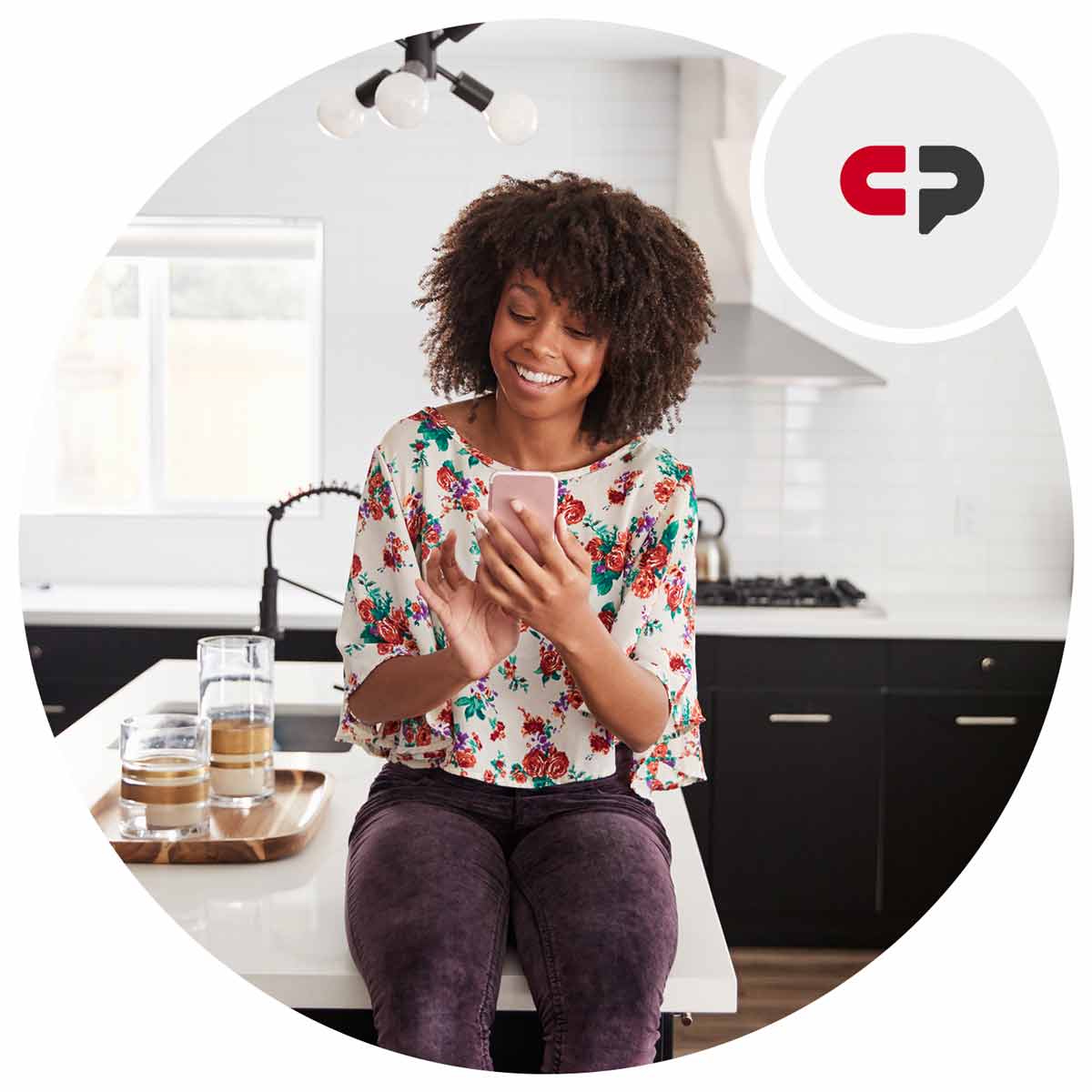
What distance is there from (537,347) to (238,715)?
1.87 feet

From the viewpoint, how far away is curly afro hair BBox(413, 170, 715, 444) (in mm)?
1421

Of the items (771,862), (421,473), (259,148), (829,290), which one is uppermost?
(259,148)

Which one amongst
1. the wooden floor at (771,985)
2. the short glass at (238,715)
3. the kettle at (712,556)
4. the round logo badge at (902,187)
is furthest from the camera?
the kettle at (712,556)

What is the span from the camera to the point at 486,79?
3.40m

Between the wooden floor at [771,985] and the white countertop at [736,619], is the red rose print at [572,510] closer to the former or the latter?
the wooden floor at [771,985]

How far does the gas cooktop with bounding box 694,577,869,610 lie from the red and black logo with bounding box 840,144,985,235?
5.06 ft

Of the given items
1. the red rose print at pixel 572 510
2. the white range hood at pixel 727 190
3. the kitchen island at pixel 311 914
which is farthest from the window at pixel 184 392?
the red rose print at pixel 572 510

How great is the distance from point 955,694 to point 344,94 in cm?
194

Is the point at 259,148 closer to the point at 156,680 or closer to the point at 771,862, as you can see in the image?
the point at 156,680

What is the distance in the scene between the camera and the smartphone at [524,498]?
1296 millimetres

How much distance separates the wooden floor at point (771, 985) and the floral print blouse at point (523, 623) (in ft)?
4.21

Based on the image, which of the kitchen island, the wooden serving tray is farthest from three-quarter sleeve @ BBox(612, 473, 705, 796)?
the wooden serving tray

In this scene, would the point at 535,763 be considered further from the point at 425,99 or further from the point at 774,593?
the point at 774,593

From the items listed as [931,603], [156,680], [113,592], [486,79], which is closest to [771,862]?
[931,603]
